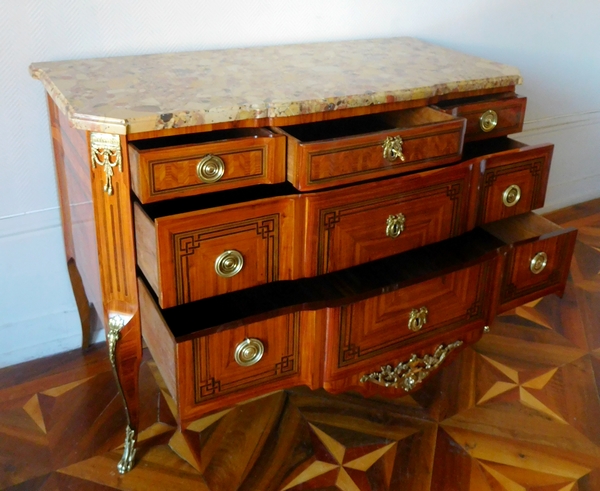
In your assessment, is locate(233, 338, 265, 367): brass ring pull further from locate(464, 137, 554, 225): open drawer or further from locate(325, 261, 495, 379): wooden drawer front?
locate(464, 137, 554, 225): open drawer

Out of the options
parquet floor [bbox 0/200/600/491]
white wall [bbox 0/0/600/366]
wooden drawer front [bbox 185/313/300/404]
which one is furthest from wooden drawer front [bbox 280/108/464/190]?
parquet floor [bbox 0/200/600/491]

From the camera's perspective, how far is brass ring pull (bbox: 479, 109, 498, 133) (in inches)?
43.6

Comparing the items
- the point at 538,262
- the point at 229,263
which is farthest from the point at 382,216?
the point at 538,262

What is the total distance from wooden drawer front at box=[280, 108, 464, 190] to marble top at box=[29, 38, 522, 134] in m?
0.06

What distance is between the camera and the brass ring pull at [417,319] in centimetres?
106

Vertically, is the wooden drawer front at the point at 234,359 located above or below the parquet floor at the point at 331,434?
above

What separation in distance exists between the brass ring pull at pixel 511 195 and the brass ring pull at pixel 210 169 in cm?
54

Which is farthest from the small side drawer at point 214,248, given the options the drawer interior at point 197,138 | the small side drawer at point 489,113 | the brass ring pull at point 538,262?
the brass ring pull at point 538,262

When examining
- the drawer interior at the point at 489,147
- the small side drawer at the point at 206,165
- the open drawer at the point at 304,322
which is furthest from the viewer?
the drawer interior at the point at 489,147

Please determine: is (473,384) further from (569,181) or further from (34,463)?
(569,181)

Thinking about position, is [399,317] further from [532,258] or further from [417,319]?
Result: [532,258]

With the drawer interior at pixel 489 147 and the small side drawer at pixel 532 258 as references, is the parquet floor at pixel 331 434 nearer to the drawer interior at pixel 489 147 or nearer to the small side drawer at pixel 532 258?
the small side drawer at pixel 532 258

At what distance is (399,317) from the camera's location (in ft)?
3.44

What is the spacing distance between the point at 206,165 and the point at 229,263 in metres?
0.14
